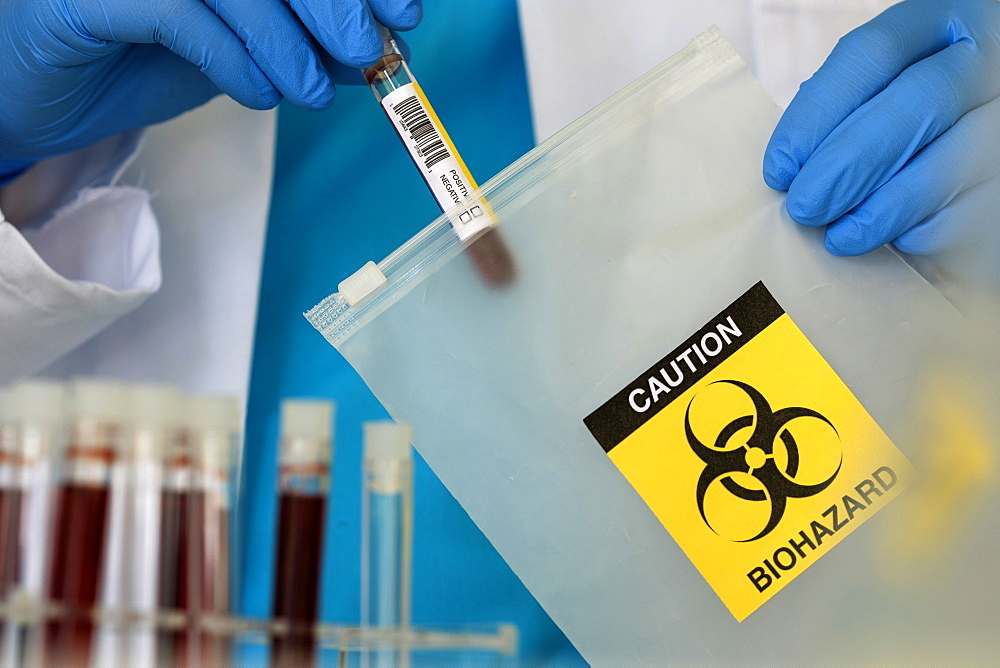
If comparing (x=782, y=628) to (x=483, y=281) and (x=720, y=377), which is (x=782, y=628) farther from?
(x=483, y=281)

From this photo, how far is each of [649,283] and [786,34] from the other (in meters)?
0.52

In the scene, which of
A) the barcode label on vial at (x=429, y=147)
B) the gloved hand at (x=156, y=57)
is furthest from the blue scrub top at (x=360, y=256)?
the barcode label on vial at (x=429, y=147)

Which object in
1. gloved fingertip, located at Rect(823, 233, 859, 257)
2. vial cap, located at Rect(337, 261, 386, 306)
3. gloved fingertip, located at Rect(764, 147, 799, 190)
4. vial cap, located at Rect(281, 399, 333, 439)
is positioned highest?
vial cap, located at Rect(337, 261, 386, 306)

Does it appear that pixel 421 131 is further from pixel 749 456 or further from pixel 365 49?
pixel 749 456

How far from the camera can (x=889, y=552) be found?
559 millimetres

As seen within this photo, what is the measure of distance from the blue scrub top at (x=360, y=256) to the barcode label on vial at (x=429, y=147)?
0.27 metres

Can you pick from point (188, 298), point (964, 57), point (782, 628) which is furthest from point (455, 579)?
point (964, 57)

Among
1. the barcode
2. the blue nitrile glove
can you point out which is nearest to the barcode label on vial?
the barcode

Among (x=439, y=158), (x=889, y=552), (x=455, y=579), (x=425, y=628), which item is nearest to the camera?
(x=425, y=628)

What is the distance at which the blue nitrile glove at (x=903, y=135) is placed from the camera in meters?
0.65

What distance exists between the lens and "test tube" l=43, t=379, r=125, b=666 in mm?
307

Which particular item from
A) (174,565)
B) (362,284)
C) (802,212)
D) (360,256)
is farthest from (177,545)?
(360,256)

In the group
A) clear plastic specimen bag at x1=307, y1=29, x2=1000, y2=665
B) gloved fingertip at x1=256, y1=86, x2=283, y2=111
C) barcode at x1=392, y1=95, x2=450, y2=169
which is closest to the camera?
clear plastic specimen bag at x1=307, y1=29, x2=1000, y2=665

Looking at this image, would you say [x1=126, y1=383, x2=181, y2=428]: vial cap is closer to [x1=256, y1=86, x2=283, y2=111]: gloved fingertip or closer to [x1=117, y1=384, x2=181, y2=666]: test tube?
[x1=117, y1=384, x2=181, y2=666]: test tube
